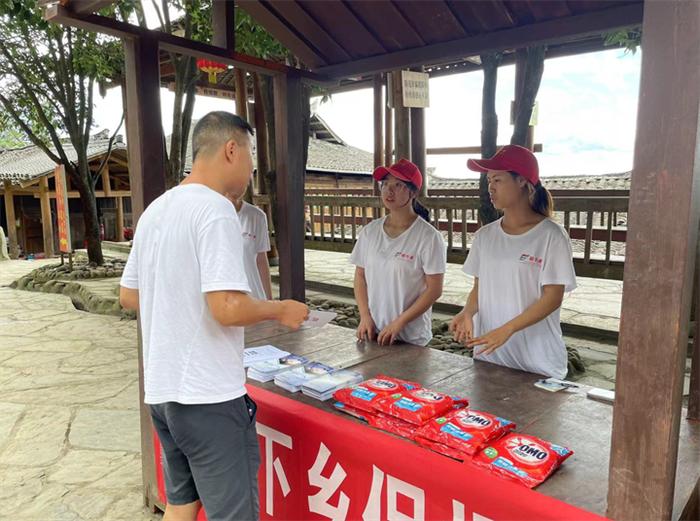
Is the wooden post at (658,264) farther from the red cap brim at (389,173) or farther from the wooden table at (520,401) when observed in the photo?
the red cap brim at (389,173)

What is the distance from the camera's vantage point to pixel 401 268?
2588 mm

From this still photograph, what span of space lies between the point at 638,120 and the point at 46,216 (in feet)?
53.8

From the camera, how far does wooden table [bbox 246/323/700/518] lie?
51.0 inches

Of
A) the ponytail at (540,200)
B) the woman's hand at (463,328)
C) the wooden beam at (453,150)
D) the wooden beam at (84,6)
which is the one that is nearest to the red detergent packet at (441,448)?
the woman's hand at (463,328)

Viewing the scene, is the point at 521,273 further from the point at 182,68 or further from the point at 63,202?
the point at 63,202

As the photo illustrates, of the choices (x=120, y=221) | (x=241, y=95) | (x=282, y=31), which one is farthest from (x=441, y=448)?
(x=120, y=221)

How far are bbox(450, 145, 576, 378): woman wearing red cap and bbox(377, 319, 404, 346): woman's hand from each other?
34 centimetres

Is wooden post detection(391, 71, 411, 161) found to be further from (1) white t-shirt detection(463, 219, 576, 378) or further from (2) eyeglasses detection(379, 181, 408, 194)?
(1) white t-shirt detection(463, 219, 576, 378)

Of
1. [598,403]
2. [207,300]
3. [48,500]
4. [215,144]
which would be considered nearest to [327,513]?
[207,300]

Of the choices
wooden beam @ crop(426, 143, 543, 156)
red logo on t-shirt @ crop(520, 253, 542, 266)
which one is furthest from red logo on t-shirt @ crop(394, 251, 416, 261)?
wooden beam @ crop(426, 143, 543, 156)

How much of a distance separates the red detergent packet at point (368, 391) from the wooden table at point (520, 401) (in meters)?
0.06

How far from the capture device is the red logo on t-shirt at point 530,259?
6.77 feet

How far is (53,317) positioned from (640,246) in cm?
740

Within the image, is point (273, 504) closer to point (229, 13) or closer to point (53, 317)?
point (229, 13)
